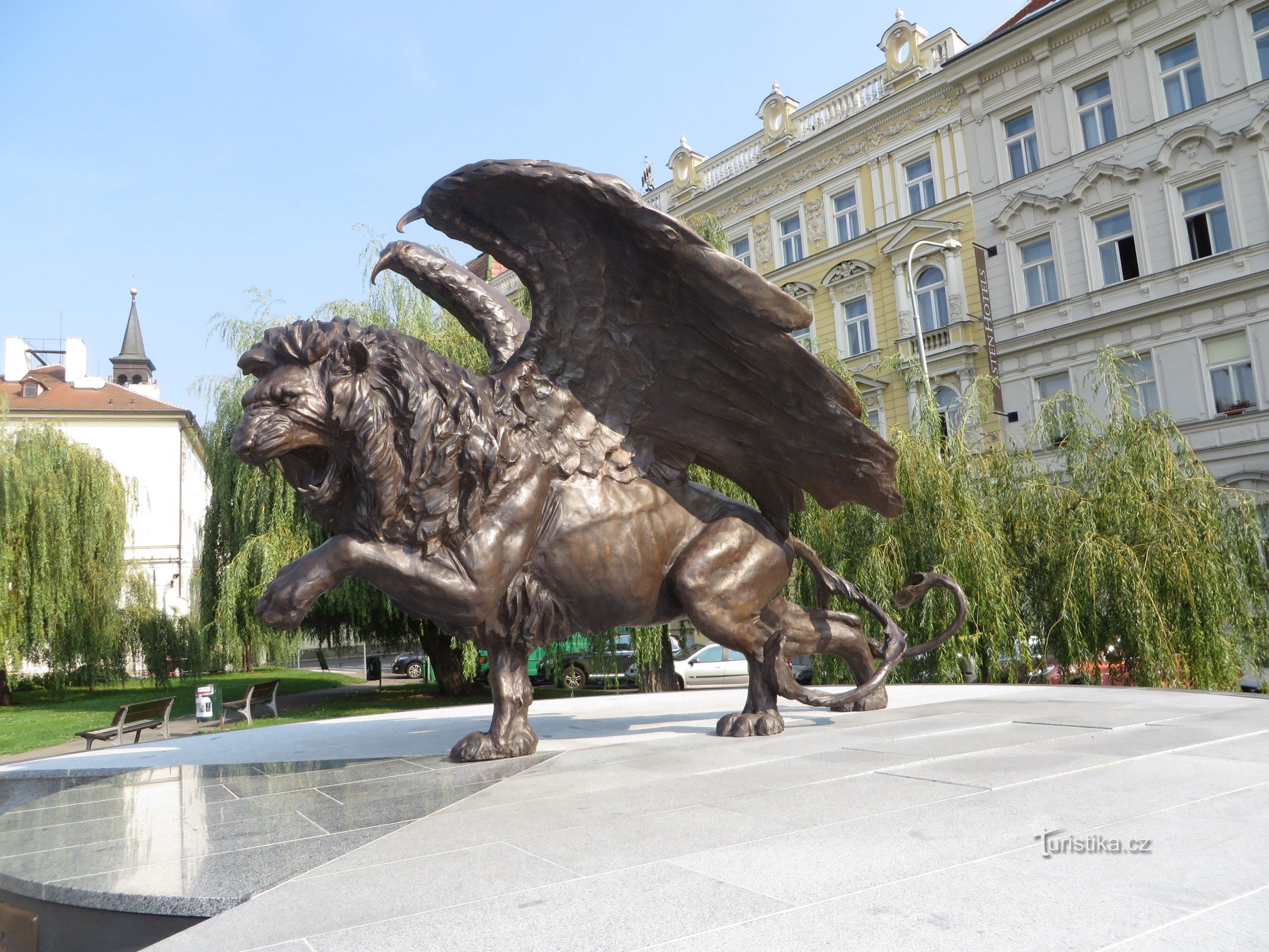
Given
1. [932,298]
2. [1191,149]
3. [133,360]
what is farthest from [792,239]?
[133,360]

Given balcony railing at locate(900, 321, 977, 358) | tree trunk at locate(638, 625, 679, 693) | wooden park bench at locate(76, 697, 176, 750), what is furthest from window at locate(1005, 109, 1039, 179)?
wooden park bench at locate(76, 697, 176, 750)

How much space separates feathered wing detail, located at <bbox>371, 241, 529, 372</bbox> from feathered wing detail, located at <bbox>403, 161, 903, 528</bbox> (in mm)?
456

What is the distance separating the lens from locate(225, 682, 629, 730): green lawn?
14375mm

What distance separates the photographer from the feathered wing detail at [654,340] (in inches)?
155

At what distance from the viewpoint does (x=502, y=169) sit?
3.88 m

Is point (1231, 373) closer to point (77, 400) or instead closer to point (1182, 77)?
point (1182, 77)

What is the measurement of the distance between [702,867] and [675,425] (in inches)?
113

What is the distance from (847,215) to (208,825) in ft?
77.8

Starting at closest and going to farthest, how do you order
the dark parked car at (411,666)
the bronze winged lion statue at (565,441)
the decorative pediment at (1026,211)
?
the bronze winged lion statue at (565,441) → the decorative pediment at (1026,211) → the dark parked car at (411,666)

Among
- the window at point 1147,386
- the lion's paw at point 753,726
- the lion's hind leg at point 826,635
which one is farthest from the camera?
the window at point 1147,386

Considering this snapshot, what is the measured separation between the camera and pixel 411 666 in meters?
32.0

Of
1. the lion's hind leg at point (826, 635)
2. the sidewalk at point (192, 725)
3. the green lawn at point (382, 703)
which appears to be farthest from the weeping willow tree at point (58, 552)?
the lion's hind leg at point (826, 635)

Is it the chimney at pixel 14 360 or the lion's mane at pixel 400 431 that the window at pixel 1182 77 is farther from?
the chimney at pixel 14 360

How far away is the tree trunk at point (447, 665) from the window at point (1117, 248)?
15.7 metres
